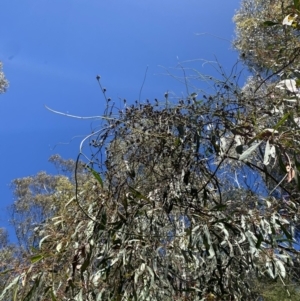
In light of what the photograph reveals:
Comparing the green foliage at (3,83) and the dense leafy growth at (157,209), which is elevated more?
the green foliage at (3,83)

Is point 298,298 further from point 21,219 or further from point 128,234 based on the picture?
point 21,219

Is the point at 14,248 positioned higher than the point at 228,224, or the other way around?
the point at 14,248

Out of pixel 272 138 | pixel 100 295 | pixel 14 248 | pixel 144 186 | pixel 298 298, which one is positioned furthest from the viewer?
pixel 14 248

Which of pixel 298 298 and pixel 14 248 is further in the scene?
pixel 14 248

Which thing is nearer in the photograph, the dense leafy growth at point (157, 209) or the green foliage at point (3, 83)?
the dense leafy growth at point (157, 209)

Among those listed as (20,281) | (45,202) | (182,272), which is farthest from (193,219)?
(45,202)

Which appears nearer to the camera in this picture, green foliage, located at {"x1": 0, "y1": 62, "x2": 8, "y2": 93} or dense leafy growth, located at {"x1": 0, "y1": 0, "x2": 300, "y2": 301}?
dense leafy growth, located at {"x1": 0, "y1": 0, "x2": 300, "y2": 301}

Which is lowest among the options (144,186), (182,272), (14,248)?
(182,272)

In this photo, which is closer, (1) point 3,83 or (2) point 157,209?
(2) point 157,209

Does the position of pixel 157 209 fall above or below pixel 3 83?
below

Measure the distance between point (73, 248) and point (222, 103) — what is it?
634mm

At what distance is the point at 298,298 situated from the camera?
2.72m

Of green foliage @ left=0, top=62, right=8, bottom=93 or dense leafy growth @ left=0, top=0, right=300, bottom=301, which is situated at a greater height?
green foliage @ left=0, top=62, right=8, bottom=93

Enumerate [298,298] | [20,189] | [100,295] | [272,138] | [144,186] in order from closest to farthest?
[272,138] < [100,295] < [144,186] < [298,298] < [20,189]
